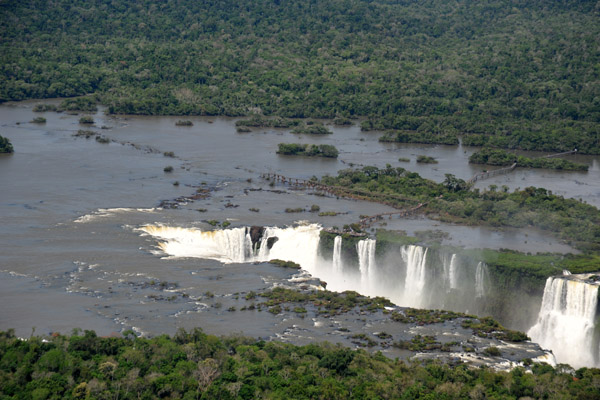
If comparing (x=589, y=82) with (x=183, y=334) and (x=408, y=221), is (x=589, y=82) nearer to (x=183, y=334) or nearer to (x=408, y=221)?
(x=408, y=221)

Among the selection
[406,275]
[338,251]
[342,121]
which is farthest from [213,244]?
[342,121]

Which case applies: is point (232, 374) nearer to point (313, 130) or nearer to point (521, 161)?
point (521, 161)

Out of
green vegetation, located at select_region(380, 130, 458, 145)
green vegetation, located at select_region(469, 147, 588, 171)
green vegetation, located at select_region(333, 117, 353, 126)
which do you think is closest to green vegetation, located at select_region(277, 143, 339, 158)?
green vegetation, located at select_region(380, 130, 458, 145)

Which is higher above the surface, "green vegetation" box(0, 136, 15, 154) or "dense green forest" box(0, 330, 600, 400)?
"green vegetation" box(0, 136, 15, 154)

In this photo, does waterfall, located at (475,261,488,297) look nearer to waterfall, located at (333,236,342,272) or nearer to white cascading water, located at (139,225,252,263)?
waterfall, located at (333,236,342,272)

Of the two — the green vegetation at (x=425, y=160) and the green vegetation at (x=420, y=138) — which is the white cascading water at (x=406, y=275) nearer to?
the green vegetation at (x=425, y=160)

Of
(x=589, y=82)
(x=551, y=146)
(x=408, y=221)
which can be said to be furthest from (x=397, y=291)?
(x=589, y=82)
